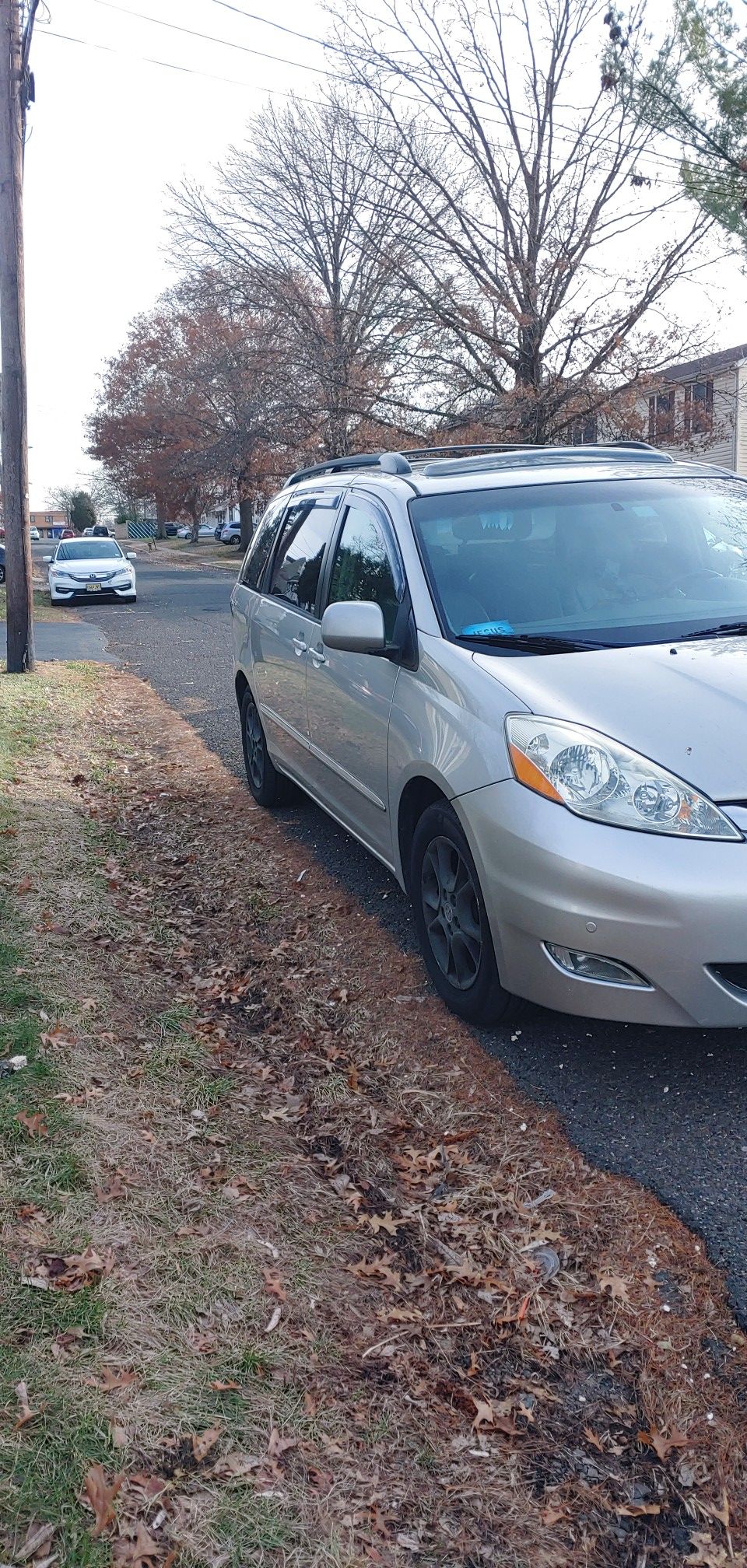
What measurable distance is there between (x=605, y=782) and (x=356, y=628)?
4.52ft

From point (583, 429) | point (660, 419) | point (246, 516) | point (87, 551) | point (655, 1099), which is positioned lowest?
point (655, 1099)

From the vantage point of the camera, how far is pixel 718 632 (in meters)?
4.20

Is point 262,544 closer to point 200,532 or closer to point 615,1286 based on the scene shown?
point 615,1286

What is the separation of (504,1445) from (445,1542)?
27 cm

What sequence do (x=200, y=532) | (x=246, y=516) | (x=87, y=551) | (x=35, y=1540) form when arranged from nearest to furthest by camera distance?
(x=35, y=1540), (x=87, y=551), (x=246, y=516), (x=200, y=532)

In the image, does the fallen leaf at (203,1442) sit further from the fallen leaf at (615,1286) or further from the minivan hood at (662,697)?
the minivan hood at (662,697)

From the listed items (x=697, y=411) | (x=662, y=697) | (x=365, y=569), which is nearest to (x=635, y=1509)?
(x=662, y=697)

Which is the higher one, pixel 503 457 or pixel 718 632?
pixel 503 457

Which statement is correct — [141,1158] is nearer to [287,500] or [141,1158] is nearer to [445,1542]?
[445,1542]

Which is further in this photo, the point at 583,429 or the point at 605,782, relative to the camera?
the point at 583,429

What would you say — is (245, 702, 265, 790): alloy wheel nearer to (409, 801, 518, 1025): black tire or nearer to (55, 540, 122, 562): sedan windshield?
(409, 801, 518, 1025): black tire

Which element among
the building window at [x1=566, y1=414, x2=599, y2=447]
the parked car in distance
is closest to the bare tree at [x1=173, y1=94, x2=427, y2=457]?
the building window at [x1=566, y1=414, x2=599, y2=447]

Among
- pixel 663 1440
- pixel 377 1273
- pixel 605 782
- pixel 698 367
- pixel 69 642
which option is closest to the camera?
pixel 663 1440

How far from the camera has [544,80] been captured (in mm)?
19766
